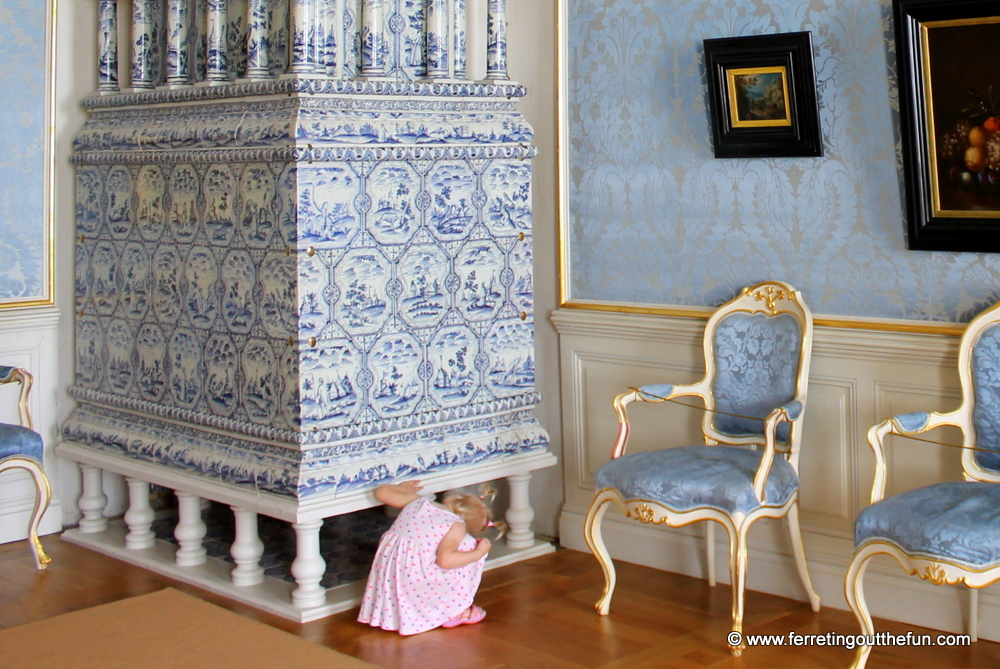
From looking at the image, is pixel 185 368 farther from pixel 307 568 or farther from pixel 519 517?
pixel 519 517

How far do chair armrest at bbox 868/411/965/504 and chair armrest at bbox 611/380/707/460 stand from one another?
779 millimetres

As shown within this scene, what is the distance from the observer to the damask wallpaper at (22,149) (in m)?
4.86

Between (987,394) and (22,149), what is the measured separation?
12.3ft

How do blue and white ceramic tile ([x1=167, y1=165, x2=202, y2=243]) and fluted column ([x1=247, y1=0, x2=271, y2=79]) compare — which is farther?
blue and white ceramic tile ([x1=167, y1=165, x2=202, y2=243])

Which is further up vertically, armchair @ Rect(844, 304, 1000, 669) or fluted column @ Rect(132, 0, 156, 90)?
fluted column @ Rect(132, 0, 156, 90)

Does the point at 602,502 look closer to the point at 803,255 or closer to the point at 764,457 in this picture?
the point at 764,457

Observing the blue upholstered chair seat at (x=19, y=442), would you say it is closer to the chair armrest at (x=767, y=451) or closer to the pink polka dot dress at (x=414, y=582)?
the pink polka dot dress at (x=414, y=582)

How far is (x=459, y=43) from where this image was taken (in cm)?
450

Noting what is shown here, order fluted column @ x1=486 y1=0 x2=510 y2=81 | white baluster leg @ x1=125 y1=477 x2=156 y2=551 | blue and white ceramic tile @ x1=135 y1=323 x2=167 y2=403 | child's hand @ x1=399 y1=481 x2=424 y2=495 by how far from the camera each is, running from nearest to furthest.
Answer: child's hand @ x1=399 y1=481 x2=424 y2=495, fluted column @ x1=486 y1=0 x2=510 y2=81, blue and white ceramic tile @ x1=135 y1=323 x2=167 y2=403, white baluster leg @ x1=125 y1=477 x2=156 y2=551

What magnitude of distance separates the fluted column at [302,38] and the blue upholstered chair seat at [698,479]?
167cm

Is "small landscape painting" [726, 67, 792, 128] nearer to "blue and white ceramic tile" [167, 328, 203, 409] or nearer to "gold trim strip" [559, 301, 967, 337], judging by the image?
"gold trim strip" [559, 301, 967, 337]

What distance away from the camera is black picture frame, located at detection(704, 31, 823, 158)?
4000mm

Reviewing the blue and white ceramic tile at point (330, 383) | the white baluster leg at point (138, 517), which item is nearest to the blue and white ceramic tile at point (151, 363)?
the white baluster leg at point (138, 517)

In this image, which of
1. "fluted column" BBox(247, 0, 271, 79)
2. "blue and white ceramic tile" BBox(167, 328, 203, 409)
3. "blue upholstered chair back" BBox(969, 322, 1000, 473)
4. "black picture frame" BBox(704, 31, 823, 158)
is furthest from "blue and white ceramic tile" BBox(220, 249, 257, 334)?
"blue upholstered chair back" BBox(969, 322, 1000, 473)
